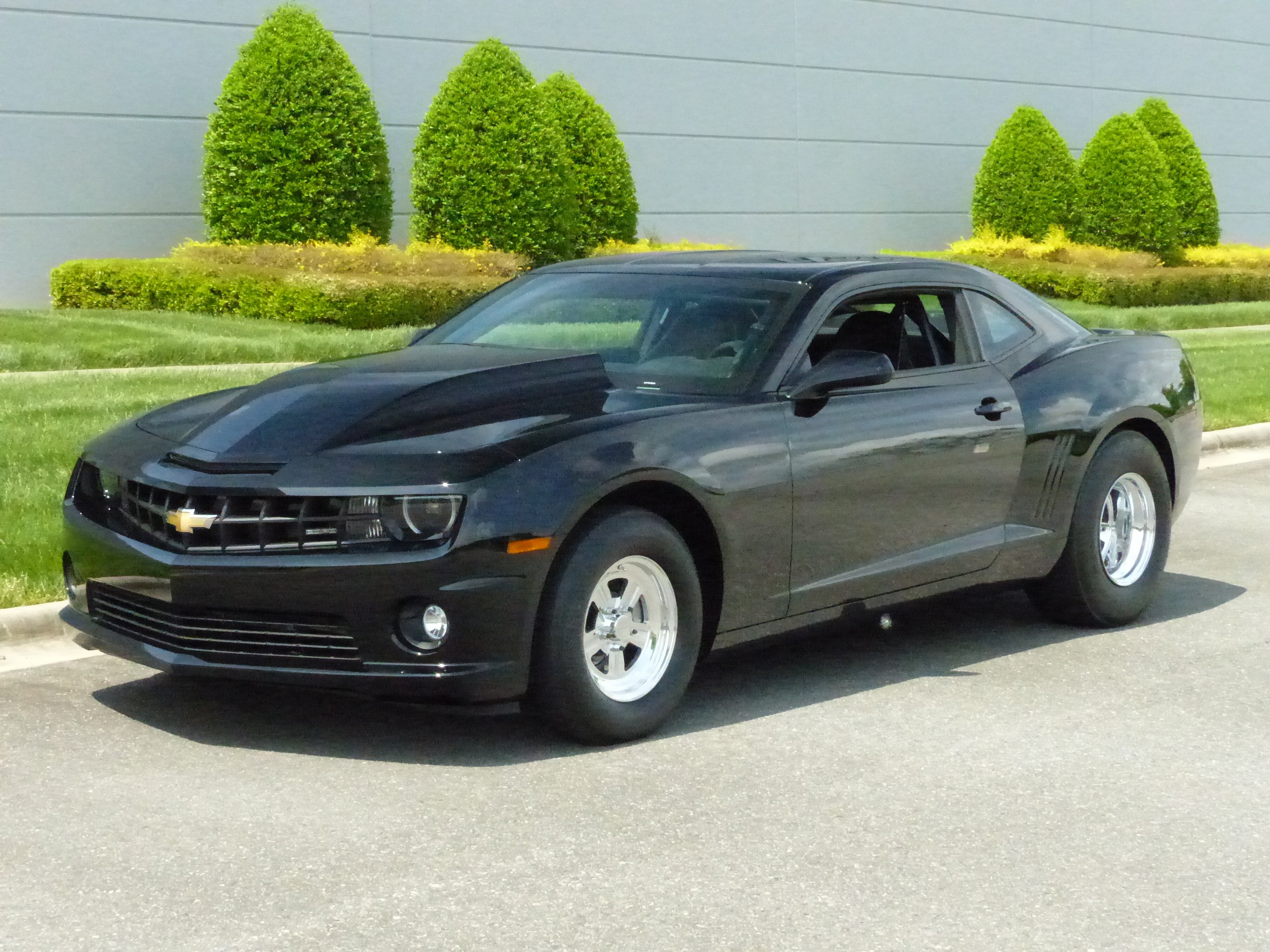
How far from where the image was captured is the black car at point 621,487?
5133mm

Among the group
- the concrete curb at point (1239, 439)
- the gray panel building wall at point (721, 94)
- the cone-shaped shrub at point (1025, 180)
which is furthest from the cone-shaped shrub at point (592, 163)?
the concrete curb at point (1239, 439)

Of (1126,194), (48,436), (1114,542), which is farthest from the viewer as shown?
(1126,194)

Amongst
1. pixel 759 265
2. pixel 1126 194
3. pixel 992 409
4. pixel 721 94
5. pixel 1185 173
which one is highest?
pixel 721 94

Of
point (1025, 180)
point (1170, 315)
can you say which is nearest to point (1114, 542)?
point (1170, 315)

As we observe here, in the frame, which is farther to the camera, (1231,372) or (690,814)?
(1231,372)

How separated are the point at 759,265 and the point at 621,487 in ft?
5.12

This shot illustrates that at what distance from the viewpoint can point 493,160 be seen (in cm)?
2094

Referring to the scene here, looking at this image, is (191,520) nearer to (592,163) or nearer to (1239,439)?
(1239,439)

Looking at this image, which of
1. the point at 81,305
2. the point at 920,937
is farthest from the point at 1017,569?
the point at 81,305

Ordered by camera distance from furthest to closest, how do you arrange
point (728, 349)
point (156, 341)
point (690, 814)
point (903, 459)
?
point (156, 341), point (903, 459), point (728, 349), point (690, 814)

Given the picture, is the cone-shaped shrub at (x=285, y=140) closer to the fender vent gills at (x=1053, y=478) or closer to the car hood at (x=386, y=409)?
the car hood at (x=386, y=409)

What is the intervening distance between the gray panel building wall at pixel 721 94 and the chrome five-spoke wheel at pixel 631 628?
15.3 metres

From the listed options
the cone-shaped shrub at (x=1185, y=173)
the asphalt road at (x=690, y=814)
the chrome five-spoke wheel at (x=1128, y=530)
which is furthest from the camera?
the cone-shaped shrub at (x=1185, y=173)

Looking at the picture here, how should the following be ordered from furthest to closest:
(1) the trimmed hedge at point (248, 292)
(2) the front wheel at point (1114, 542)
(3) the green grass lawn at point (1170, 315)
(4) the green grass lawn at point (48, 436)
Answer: (3) the green grass lawn at point (1170, 315) < (1) the trimmed hedge at point (248, 292) < (4) the green grass lawn at point (48, 436) < (2) the front wheel at point (1114, 542)
